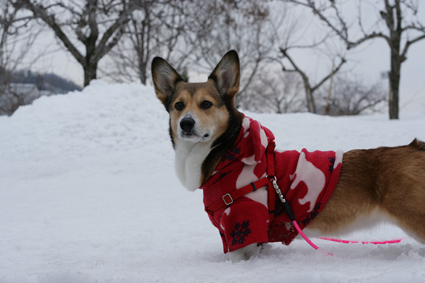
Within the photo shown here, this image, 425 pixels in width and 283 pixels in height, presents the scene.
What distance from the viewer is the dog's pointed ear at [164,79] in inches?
136

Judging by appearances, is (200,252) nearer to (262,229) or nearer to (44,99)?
(262,229)

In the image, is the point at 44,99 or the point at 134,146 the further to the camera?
the point at 44,99

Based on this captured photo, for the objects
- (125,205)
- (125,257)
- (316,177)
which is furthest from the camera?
(125,205)

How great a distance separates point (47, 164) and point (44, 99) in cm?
412

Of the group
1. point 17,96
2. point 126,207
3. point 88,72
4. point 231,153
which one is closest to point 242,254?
point 231,153

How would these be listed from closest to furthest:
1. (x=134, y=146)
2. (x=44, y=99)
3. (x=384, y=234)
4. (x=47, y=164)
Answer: (x=384, y=234)
(x=47, y=164)
(x=134, y=146)
(x=44, y=99)

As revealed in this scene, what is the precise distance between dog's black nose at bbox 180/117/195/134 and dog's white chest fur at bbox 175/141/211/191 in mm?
198

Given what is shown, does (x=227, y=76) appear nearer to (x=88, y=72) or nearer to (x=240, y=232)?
(x=240, y=232)

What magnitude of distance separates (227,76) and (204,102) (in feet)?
1.25

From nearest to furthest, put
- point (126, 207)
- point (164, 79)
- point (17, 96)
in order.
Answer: point (164, 79), point (126, 207), point (17, 96)

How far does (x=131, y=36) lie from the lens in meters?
23.2

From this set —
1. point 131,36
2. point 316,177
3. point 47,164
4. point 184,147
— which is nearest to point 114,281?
point 184,147

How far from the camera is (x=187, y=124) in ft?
9.63

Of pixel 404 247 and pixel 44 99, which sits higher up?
pixel 44 99
